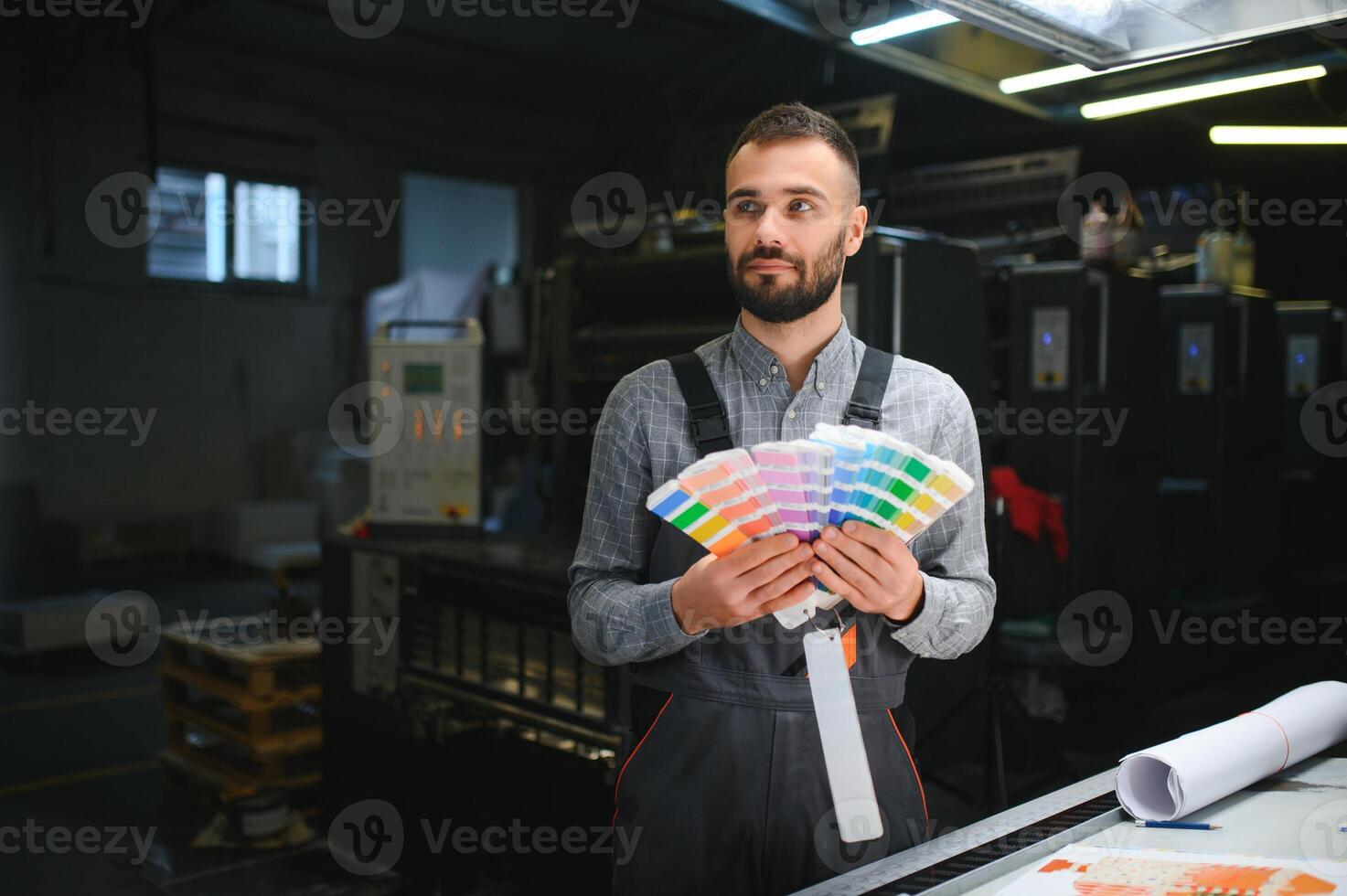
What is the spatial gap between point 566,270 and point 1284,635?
461 centimetres

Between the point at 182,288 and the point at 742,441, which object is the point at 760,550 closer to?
the point at 742,441

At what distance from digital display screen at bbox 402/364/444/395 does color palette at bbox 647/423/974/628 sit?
8.75ft

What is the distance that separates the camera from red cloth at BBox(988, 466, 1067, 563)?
4.01 meters

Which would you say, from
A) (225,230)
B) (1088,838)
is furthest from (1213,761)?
(225,230)

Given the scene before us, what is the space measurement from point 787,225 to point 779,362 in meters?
0.23

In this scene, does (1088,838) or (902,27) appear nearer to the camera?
(1088,838)

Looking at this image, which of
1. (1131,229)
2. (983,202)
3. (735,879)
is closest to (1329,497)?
(1131,229)

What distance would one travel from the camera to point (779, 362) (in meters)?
1.68

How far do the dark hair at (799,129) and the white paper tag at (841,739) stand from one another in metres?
0.69
